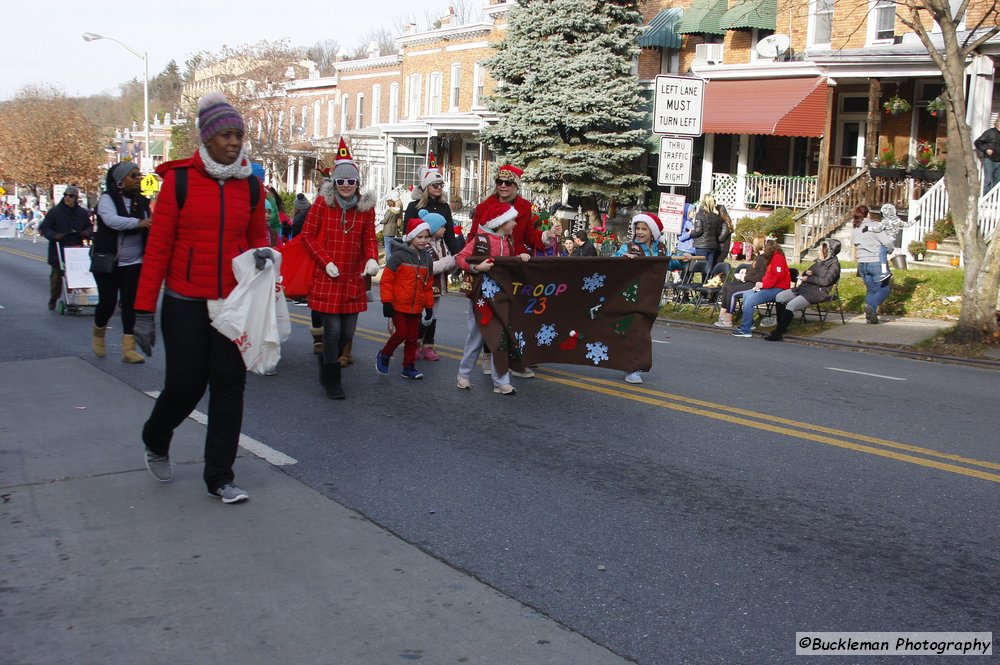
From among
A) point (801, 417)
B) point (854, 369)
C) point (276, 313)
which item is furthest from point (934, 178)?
point (276, 313)

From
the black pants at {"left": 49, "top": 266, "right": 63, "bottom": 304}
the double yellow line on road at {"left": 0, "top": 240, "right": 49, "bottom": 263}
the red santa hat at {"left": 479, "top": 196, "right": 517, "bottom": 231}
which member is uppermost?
the red santa hat at {"left": 479, "top": 196, "right": 517, "bottom": 231}

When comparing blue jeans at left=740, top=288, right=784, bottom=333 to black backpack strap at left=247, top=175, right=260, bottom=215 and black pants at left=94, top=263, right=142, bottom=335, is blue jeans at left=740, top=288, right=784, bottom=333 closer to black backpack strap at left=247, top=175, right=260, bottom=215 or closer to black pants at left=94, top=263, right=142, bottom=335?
black pants at left=94, top=263, right=142, bottom=335

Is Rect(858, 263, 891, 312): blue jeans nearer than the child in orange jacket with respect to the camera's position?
No

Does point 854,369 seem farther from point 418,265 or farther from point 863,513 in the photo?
point 863,513

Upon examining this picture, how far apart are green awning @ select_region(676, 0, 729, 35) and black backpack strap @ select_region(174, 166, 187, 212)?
27.8 m

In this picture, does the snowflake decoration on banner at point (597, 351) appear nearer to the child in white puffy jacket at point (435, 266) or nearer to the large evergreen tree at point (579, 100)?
Answer: the child in white puffy jacket at point (435, 266)

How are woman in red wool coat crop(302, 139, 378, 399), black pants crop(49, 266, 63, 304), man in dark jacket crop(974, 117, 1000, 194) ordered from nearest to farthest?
woman in red wool coat crop(302, 139, 378, 399) < black pants crop(49, 266, 63, 304) < man in dark jacket crop(974, 117, 1000, 194)

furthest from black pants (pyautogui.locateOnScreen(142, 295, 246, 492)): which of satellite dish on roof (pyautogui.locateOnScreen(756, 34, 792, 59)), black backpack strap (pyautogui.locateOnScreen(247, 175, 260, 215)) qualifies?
satellite dish on roof (pyautogui.locateOnScreen(756, 34, 792, 59))

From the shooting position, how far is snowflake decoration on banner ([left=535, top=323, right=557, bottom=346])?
377 inches

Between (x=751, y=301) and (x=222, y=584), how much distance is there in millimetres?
12326

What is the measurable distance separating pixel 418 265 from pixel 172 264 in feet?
13.6

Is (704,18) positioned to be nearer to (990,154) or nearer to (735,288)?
(990,154)

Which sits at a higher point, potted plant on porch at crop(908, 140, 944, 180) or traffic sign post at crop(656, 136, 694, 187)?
potted plant on porch at crop(908, 140, 944, 180)

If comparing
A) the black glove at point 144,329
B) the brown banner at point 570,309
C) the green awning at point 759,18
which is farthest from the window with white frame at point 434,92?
the black glove at point 144,329
